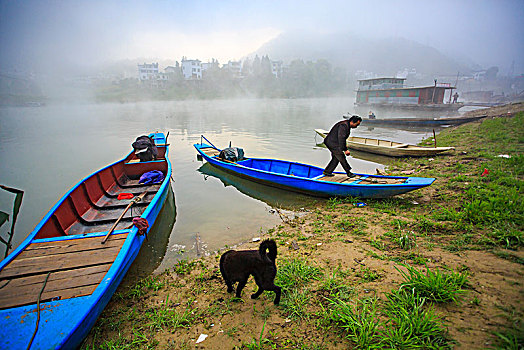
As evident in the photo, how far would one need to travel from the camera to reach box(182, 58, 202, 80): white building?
9369 centimetres

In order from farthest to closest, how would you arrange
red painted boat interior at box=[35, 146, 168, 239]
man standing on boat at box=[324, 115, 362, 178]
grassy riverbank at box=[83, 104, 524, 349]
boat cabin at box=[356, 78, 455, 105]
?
boat cabin at box=[356, 78, 455, 105] < man standing on boat at box=[324, 115, 362, 178] < red painted boat interior at box=[35, 146, 168, 239] < grassy riverbank at box=[83, 104, 524, 349]

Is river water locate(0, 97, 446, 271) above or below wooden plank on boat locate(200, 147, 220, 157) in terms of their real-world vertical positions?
below

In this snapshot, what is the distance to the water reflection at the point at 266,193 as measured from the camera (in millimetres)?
7827

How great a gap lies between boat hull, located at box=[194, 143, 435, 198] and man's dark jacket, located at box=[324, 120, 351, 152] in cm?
99

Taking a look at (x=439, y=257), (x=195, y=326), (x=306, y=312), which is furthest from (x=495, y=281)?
(x=195, y=326)

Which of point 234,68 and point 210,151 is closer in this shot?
point 210,151

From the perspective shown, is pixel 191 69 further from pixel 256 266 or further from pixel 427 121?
pixel 256 266

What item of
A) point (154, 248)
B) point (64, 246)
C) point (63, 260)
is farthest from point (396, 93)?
point (63, 260)

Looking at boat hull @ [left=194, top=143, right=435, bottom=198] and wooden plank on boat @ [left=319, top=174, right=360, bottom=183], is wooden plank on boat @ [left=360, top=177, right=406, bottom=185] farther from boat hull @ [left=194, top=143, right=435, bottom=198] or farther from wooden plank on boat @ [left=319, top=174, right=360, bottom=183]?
wooden plank on boat @ [left=319, top=174, right=360, bottom=183]

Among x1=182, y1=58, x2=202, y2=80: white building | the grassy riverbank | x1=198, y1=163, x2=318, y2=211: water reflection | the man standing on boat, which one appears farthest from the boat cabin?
x1=182, y1=58, x2=202, y2=80: white building

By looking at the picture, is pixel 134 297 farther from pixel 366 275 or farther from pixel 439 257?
pixel 439 257

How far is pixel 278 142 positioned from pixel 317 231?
1247 cm

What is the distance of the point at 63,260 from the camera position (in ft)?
12.4

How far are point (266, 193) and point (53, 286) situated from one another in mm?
6405
